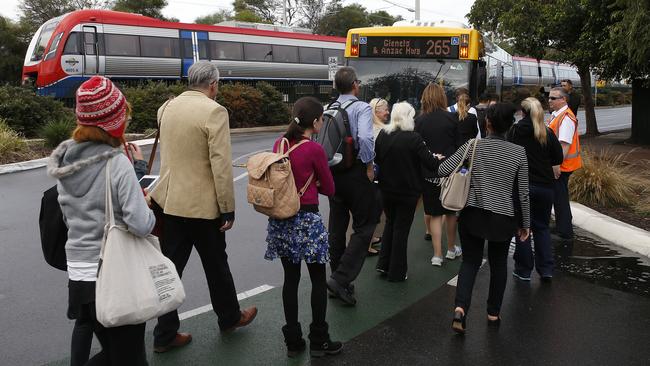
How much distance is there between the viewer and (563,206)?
23.7 feet

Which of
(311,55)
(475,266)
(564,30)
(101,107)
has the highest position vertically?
(311,55)

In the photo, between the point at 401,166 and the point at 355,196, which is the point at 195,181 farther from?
the point at 401,166

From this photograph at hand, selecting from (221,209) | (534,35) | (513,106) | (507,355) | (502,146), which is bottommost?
(507,355)

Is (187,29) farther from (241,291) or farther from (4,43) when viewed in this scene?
(241,291)

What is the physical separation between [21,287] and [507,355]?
4269mm

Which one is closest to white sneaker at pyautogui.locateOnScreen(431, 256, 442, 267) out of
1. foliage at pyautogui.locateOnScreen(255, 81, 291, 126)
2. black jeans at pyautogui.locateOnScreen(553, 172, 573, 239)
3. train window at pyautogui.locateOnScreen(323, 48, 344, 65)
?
black jeans at pyautogui.locateOnScreen(553, 172, 573, 239)

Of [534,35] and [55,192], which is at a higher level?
[534,35]

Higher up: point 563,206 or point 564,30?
point 564,30

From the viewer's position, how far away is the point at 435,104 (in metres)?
6.18

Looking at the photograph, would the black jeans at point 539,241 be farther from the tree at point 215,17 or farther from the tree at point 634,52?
the tree at point 215,17

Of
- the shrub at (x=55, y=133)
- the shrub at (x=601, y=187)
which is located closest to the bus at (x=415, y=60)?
the shrub at (x=601, y=187)

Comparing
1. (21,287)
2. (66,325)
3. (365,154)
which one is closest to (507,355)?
(365,154)

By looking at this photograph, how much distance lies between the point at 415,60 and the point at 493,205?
20.0 feet

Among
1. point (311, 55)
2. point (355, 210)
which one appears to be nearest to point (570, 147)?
point (355, 210)
